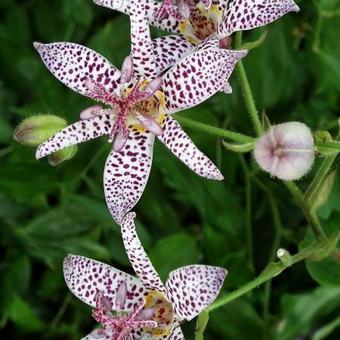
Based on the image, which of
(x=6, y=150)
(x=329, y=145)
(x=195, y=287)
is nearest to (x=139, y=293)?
(x=195, y=287)

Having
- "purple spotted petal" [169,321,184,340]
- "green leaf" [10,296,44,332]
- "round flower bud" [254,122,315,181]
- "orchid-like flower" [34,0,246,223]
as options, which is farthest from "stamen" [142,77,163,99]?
"green leaf" [10,296,44,332]

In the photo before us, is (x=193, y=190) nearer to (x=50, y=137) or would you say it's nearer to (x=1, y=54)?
(x=50, y=137)

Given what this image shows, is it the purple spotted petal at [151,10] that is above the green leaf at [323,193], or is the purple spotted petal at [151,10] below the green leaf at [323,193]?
above

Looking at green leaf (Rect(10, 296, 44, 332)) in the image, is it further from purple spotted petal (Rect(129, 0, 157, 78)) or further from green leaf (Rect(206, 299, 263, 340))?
purple spotted petal (Rect(129, 0, 157, 78))

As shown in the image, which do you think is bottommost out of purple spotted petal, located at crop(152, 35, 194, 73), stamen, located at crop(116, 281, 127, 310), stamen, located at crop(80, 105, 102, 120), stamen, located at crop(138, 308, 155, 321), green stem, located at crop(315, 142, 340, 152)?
stamen, located at crop(138, 308, 155, 321)

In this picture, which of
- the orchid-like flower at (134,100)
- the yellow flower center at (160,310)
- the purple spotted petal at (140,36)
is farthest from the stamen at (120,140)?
the yellow flower center at (160,310)

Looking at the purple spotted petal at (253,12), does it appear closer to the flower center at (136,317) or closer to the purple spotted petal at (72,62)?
the purple spotted petal at (72,62)
